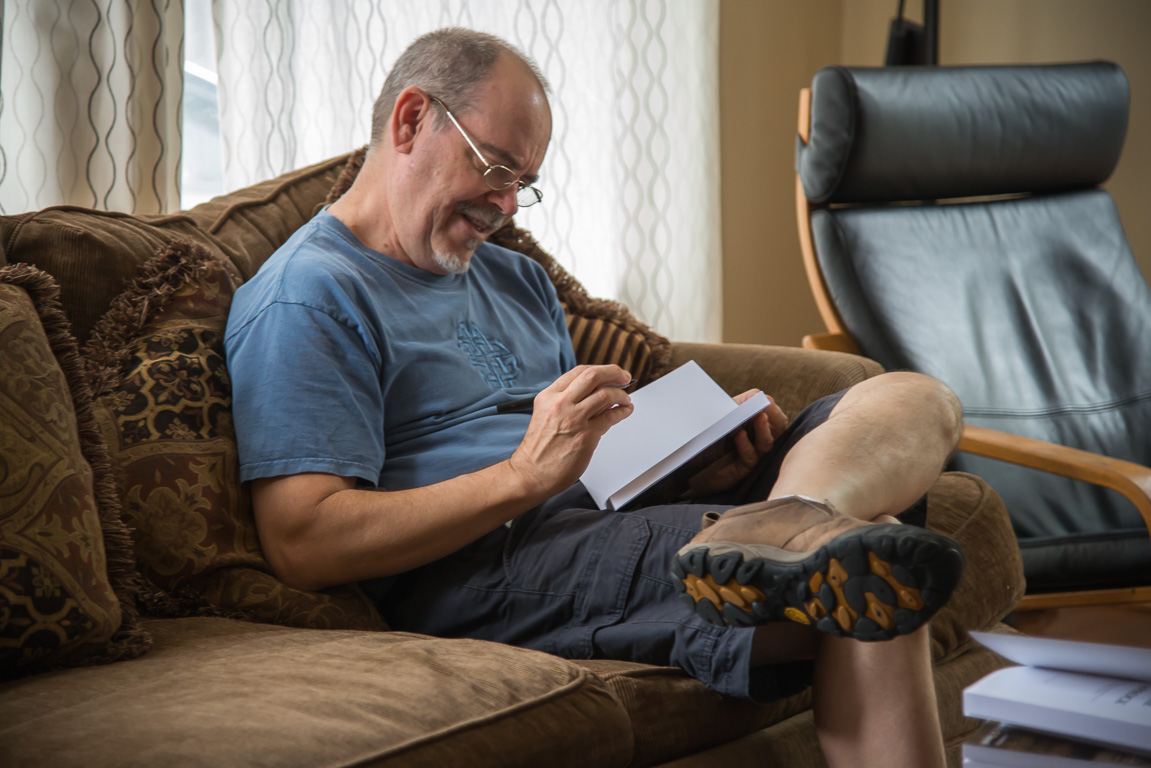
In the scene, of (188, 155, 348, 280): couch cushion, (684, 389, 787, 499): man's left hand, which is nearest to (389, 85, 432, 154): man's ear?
(188, 155, 348, 280): couch cushion

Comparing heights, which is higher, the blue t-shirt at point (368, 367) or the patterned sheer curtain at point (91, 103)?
the patterned sheer curtain at point (91, 103)

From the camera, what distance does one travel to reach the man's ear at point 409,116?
3.94 ft

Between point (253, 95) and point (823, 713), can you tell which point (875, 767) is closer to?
point (823, 713)

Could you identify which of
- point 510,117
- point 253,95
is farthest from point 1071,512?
point 253,95

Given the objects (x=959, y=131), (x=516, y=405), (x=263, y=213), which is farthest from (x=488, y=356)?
(x=959, y=131)

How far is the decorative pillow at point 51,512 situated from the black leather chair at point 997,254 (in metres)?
1.23

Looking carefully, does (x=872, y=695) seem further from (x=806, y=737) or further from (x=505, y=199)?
(x=505, y=199)

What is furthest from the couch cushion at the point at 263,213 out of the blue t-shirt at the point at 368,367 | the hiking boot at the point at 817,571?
the hiking boot at the point at 817,571

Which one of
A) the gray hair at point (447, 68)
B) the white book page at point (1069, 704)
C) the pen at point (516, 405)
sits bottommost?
the pen at point (516, 405)

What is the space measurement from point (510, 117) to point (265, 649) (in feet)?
2.26

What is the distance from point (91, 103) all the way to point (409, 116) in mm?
681

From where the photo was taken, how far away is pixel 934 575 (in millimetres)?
631

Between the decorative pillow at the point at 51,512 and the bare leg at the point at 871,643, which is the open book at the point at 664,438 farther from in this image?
the decorative pillow at the point at 51,512

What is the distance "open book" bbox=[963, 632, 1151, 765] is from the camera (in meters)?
0.49
